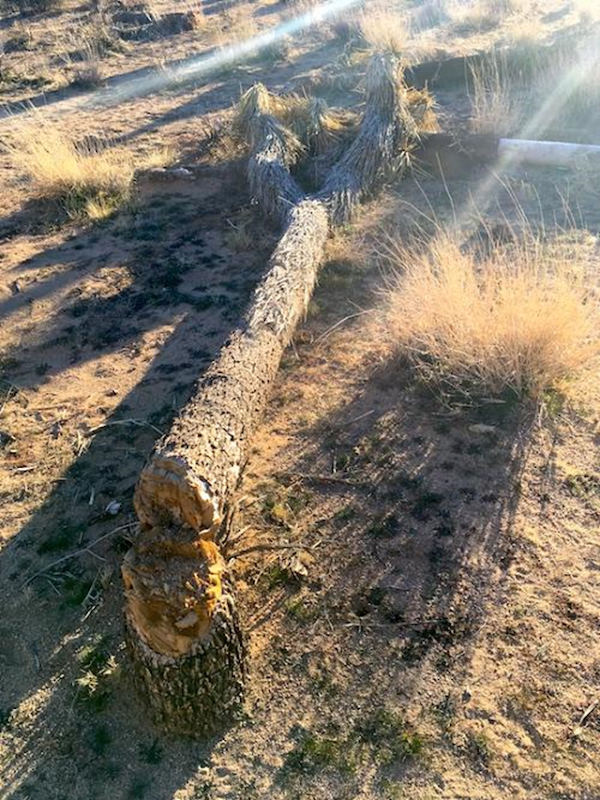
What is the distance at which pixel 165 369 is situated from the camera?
4941 millimetres

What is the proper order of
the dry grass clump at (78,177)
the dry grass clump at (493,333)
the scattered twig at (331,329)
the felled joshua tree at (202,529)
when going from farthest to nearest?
the dry grass clump at (78,177)
the scattered twig at (331,329)
the dry grass clump at (493,333)
the felled joshua tree at (202,529)

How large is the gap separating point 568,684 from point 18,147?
8897 millimetres

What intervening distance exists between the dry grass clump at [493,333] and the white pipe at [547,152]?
3824 millimetres

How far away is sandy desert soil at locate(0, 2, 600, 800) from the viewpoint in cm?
266

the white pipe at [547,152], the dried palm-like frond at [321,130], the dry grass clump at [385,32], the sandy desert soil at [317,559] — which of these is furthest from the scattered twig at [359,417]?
the dry grass clump at [385,32]

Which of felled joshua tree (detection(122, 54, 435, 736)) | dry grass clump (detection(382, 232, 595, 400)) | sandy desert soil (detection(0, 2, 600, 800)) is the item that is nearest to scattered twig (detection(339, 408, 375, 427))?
sandy desert soil (detection(0, 2, 600, 800))

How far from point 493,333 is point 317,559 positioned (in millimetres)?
1769

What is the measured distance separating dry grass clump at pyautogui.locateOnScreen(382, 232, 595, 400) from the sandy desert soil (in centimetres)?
19

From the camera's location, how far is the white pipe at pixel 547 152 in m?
7.63

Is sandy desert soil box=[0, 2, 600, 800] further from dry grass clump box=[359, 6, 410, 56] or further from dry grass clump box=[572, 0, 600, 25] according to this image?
dry grass clump box=[572, 0, 600, 25]

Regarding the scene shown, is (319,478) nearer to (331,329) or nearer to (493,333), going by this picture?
(493,333)

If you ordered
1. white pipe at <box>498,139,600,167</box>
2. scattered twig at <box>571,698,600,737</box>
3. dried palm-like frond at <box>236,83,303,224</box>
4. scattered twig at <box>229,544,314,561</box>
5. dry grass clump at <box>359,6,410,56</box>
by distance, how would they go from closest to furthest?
1. scattered twig at <box>571,698,600,737</box>
2. scattered twig at <box>229,544,314,561</box>
3. dried palm-like frond at <box>236,83,303,224</box>
4. white pipe at <box>498,139,600,167</box>
5. dry grass clump at <box>359,6,410,56</box>

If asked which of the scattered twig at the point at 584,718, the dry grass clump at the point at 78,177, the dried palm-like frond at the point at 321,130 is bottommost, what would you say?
the scattered twig at the point at 584,718

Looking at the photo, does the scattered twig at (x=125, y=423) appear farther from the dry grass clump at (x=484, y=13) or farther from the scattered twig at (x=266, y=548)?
the dry grass clump at (x=484, y=13)
